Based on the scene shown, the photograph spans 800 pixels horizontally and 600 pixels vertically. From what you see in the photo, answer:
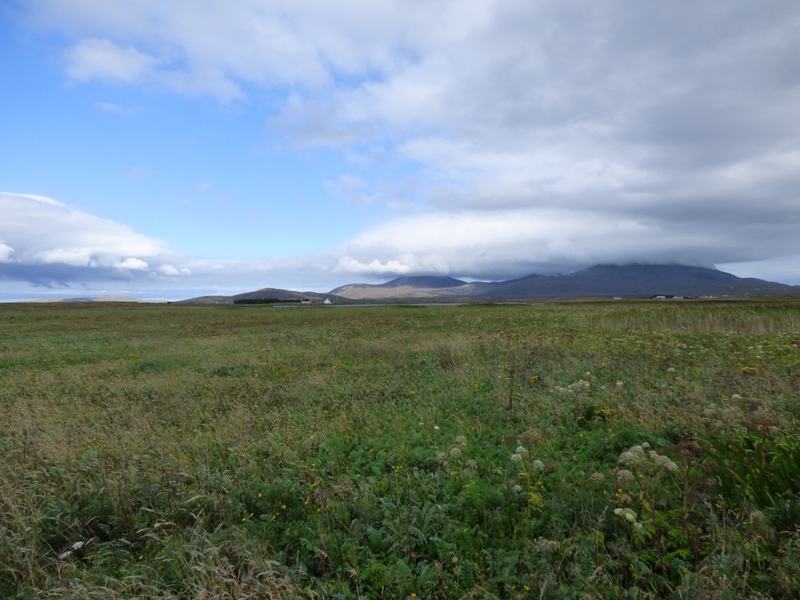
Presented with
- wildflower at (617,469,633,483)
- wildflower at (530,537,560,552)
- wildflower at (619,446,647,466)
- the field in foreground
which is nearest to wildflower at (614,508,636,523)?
the field in foreground

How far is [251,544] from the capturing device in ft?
13.4

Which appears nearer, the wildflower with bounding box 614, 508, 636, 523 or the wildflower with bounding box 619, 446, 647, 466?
the wildflower with bounding box 614, 508, 636, 523

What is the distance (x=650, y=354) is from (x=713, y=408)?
6334 millimetres

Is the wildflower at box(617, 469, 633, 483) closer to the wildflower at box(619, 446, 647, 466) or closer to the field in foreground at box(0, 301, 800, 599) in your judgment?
the field in foreground at box(0, 301, 800, 599)

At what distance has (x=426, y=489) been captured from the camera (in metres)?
5.24

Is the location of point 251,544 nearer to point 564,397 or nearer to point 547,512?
point 547,512

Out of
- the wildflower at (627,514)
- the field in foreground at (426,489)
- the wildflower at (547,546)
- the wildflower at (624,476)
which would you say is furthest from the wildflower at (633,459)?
the wildflower at (547,546)

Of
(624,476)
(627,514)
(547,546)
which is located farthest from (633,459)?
(547,546)

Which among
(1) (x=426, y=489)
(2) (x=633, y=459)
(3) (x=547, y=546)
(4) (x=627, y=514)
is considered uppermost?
(2) (x=633, y=459)

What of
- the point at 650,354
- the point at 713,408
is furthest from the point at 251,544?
the point at 650,354

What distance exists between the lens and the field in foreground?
11.8 ft

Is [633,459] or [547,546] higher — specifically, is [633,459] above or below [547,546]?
above

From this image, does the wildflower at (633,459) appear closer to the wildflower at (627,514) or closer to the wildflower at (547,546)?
the wildflower at (627,514)

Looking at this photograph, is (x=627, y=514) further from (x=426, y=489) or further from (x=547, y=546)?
(x=426, y=489)
